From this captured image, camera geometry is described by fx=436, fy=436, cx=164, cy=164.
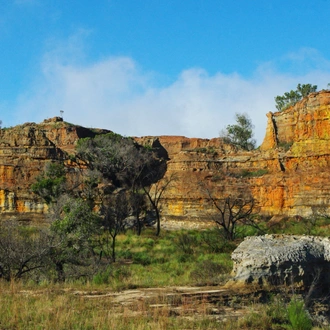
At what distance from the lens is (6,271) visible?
428 inches

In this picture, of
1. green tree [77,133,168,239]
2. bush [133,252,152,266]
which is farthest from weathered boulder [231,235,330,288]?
green tree [77,133,168,239]

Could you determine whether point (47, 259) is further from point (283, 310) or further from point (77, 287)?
point (283, 310)

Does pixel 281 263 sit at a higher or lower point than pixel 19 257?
higher

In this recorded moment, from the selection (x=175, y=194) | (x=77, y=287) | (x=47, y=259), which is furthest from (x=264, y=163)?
(x=77, y=287)

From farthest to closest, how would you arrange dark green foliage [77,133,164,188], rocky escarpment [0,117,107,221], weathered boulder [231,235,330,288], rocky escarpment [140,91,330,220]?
rocky escarpment [0,117,107,221] < dark green foliage [77,133,164,188] < rocky escarpment [140,91,330,220] < weathered boulder [231,235,330,288]

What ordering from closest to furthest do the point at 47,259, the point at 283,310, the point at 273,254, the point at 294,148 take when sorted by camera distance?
the point at 283,310 → the point at 273,254 → the point at 47,259 → the point at 294,148

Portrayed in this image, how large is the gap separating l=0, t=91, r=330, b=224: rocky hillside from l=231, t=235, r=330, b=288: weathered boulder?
24.0 meters

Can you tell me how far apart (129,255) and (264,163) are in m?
22.3

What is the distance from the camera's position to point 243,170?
132 ft

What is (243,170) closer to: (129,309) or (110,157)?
(110,157)

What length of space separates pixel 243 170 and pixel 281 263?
107 feet

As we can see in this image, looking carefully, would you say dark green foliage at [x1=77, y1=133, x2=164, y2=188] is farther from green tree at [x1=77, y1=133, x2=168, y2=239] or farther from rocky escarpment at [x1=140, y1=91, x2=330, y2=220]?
rocky escarpment at [x1=140, y1=91, x2=330, y2=220]

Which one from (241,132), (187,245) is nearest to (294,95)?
(241,132)

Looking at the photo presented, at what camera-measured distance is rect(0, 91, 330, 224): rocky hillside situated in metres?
35.1
